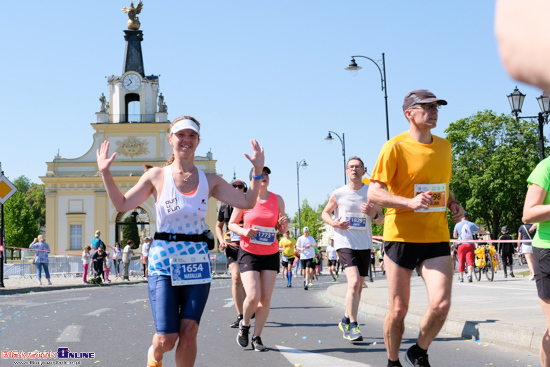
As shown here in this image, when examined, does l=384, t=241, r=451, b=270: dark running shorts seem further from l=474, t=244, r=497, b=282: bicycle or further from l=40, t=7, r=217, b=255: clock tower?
l=40, t=7, r=217, b=255: clock tower

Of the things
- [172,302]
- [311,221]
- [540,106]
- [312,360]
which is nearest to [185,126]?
[172,302]

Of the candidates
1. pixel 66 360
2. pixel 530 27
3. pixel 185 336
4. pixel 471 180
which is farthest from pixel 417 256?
pixel 471 180

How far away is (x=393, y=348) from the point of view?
584cm

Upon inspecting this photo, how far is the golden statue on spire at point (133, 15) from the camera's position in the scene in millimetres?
71875

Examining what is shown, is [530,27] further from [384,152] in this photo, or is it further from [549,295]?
[384,152]

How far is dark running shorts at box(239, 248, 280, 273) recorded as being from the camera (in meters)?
8.38

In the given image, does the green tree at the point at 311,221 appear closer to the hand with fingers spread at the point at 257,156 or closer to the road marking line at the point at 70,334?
the road marking line at the point at 70,334

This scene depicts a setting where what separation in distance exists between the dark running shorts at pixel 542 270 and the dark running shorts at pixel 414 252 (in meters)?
0.72

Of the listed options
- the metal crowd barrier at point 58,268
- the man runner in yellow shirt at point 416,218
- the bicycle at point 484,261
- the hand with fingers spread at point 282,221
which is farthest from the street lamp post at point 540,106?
the metal crowd barrier at point 58,268

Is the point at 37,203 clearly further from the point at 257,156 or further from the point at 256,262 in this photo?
the point at 257,156

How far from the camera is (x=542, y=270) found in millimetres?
5199

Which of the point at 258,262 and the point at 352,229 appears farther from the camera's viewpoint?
the point at 352,229

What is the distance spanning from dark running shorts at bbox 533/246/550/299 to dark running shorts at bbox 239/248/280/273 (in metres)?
3.67

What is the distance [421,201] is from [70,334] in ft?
20.5
